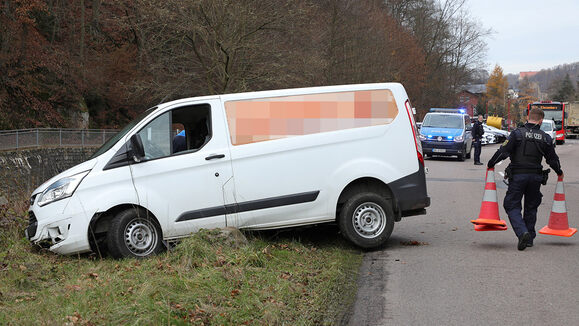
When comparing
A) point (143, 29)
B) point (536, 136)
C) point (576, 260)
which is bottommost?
point (576, 260)

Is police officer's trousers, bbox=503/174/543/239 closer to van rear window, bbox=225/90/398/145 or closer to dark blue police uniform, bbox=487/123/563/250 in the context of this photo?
dark blue police uniform, bbox=487/123/563/250

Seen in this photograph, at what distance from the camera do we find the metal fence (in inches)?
1193

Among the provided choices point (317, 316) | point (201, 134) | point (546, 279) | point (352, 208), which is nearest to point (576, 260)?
point (546, 279)

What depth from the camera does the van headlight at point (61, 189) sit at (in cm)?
768

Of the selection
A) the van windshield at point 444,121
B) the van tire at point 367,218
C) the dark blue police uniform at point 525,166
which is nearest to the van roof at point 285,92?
the van tire at point 367,218

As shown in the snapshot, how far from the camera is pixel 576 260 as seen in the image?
784 centimetres

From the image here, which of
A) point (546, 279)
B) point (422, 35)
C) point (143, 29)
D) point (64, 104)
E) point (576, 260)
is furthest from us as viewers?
point (422, 35)

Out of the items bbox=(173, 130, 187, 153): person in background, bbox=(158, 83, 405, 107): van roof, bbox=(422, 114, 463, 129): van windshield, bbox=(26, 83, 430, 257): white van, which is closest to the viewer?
bbox=(26, 83, 430, 257): white van

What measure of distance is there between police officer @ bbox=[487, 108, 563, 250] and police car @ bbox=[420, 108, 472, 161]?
2052cm

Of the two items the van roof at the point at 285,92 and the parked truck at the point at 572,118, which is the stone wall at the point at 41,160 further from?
the parked truck at the point at 572,118

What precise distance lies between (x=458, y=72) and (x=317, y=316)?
74431 mm

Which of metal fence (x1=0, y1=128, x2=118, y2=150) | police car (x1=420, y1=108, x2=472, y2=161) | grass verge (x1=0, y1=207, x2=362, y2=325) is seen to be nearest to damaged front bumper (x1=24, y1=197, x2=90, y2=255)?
grass verge (x1=0, y1=207, x2=362, y2=325)

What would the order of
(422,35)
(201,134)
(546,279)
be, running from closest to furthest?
(546,279) → (201,134) → (422,35)

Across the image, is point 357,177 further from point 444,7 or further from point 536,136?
point 444,7
